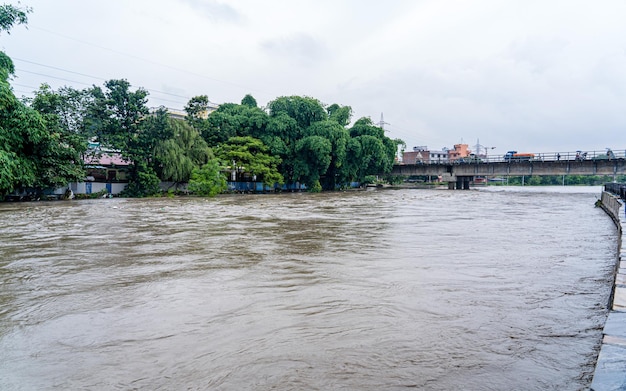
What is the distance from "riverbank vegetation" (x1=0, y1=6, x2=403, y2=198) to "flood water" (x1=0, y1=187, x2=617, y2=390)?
17.8 meters

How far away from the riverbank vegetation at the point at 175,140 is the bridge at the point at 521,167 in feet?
26.3

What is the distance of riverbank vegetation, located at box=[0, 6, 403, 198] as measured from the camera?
2378 cm

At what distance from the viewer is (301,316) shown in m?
4.62

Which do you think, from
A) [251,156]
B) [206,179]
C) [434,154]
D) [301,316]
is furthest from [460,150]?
[301,316]

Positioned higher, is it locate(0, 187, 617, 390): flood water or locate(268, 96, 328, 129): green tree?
locate(268, 96, 328, 129): green tree

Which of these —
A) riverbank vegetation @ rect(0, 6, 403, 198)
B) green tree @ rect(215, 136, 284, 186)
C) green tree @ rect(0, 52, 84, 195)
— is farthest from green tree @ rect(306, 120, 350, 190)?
green tree @ rect(0, 52, 84, 195)

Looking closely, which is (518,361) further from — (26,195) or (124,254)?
(26,195)

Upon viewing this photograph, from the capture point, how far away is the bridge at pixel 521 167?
140 ft

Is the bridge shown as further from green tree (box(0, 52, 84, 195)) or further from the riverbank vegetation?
green tree (box(0, 52, 84, 195))

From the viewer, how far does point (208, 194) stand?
35969 millimetres

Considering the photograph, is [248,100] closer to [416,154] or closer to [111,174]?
[111,174]

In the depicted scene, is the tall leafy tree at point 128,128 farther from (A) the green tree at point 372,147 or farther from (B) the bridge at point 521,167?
(B) the bridge at point 521,167

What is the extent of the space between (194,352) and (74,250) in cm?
671

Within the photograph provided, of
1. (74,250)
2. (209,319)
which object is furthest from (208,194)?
(209,319)
